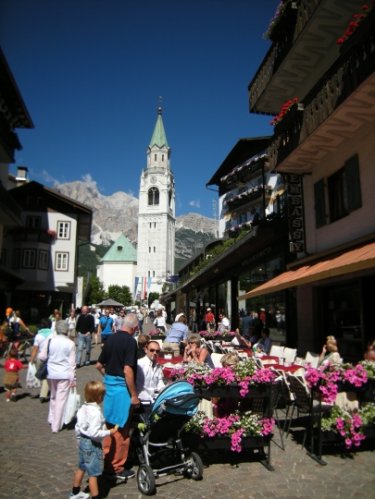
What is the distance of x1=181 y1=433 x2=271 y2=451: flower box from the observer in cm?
521

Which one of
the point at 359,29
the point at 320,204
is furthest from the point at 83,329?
the point at 359,29

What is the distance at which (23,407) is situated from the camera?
870 centimetres

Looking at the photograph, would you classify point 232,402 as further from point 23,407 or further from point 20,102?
point 20,102

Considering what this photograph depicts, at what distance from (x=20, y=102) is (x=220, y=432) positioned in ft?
83.0

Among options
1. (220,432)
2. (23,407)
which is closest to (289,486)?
(220,432)

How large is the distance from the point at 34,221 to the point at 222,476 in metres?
39.8

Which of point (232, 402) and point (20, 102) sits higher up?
point (20, 102)

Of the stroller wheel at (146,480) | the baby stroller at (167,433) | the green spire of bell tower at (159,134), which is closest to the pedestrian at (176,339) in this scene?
the baby stroller at (167,433)

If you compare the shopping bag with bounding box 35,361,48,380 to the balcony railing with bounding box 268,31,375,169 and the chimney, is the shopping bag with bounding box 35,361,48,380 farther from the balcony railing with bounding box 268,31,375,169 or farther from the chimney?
the chimney

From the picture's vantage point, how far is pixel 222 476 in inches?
195

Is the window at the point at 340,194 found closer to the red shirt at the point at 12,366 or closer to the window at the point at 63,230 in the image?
the red shirt at the point at 12,366

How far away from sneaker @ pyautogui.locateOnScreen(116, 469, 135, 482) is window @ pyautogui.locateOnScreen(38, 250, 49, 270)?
3702cm

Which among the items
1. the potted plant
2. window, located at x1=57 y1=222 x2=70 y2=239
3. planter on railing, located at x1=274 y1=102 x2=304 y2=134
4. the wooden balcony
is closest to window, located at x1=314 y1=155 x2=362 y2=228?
planter on railing, located at x1=274 y1=102 x2=304 y2=134

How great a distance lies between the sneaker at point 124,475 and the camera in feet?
16.0
